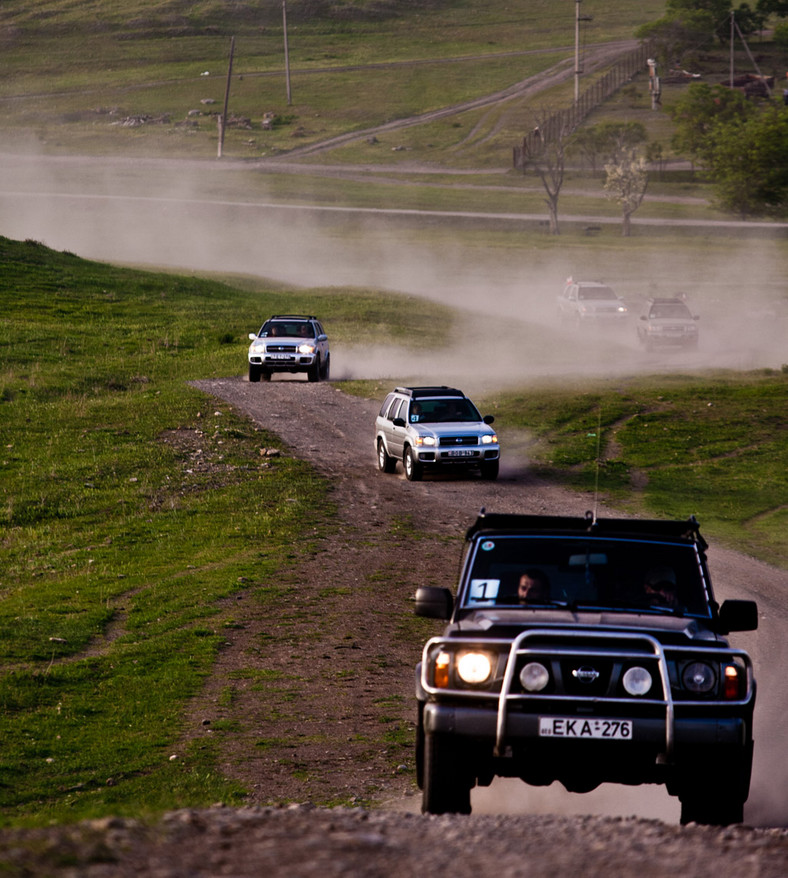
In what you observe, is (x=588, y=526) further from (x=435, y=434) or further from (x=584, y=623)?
(x=435, y=434)

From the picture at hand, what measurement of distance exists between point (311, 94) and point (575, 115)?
36153 mm

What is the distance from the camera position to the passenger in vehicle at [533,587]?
8891 millimetres

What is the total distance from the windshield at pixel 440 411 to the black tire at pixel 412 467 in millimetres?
652

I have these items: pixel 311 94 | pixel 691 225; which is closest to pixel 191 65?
pixel 311 94

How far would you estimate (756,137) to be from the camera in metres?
86.6

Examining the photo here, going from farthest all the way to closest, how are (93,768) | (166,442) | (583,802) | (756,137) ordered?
(756,137) < (166,442) < (93,768) < (583,802)

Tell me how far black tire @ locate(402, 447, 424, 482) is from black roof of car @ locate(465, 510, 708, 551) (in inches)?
659

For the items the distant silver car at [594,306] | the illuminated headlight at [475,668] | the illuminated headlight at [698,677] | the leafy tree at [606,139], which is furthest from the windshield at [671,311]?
the leafy tree at [606,139]

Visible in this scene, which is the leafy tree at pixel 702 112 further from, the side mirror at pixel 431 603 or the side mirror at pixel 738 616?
the side mirror at pixel 431 603

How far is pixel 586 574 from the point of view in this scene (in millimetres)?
9055

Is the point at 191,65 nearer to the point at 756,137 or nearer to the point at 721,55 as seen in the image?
the point at 721,55

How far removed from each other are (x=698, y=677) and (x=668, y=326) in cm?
4162

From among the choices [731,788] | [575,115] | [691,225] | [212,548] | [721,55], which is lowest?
[212,548]

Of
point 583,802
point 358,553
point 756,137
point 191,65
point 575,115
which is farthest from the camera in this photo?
point 191,65
